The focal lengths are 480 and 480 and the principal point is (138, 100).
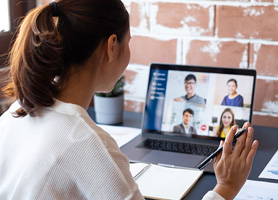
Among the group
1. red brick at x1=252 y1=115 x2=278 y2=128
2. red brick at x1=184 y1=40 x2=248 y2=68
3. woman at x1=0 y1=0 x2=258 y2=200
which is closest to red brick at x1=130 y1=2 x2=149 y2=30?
red brick at x1=184 y1=40 x2=248 y2=68

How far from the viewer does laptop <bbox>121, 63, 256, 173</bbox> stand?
5.02ft

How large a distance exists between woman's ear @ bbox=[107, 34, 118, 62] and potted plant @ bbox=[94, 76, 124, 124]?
0.69 metres

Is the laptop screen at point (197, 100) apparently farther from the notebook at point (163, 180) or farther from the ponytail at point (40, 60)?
the ponytail at point (40, 60)

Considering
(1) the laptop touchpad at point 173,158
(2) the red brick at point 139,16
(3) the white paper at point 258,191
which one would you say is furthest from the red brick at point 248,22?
(3) the white paper at point 258,191

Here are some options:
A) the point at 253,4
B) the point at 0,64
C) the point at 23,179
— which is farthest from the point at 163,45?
the point at 23,179

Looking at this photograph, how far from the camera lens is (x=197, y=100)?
1.58 metres

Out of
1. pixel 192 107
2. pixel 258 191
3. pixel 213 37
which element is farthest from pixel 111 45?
pixel 213 37

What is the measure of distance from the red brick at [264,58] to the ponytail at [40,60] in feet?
3.10

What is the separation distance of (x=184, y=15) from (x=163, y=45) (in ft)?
0.46

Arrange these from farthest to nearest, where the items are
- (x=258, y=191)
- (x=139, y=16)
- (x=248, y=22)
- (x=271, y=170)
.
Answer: (x=139, y=16)
(x=248, y=22)
(x=271, y=170)
(x=258, y=191)

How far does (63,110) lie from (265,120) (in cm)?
103

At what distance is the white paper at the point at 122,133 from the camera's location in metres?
1.55

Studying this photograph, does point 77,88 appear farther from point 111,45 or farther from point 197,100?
point 197,100

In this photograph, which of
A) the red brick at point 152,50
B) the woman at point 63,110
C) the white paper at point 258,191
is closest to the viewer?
the woman at point 63,110
